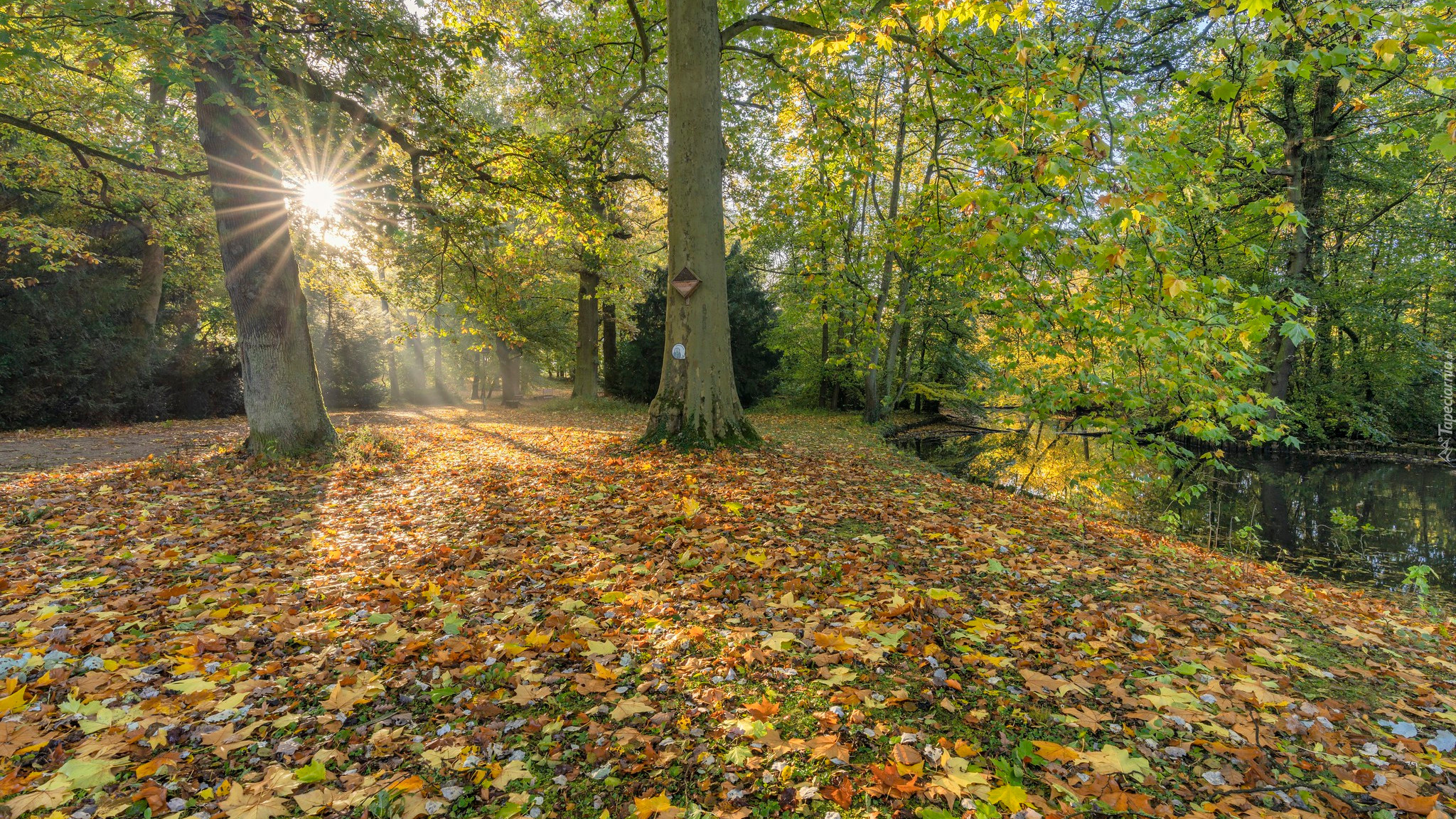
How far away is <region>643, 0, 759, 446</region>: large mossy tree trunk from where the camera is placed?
316 inches

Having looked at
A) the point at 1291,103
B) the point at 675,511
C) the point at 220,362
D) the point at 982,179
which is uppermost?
the point at 1291,103

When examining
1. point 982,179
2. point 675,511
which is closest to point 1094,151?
point 982,179

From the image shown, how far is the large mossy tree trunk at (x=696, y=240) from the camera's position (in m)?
8.02

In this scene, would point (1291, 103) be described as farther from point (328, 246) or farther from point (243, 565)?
point (328, 246)

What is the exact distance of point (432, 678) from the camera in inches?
119

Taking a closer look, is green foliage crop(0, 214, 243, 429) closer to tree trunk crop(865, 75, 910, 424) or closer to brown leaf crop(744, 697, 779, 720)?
brown leaf crop(744, 697, 779, 720)

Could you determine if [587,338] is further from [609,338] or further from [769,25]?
[769,25]

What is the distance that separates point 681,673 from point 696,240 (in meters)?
6.45

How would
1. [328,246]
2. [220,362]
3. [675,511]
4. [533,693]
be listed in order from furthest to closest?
[220,362]
[328,246]
[675,511]
[533,693]

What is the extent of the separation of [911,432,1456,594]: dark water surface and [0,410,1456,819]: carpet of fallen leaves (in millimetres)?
2646

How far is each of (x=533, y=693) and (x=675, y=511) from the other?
275 centimetres

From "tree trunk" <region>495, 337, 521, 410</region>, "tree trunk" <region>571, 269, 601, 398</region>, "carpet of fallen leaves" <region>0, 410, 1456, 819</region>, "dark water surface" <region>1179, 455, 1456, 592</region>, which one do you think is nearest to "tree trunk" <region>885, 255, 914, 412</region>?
"dark water surface" <region>1179, 455, 1456, 592</region>

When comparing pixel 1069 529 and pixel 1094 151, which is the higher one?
pixel 1094 151

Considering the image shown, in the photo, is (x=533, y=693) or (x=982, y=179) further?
(x=982, y=179)
